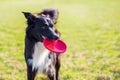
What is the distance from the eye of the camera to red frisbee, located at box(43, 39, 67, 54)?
852 cm

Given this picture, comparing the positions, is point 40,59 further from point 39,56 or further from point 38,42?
point 38,42

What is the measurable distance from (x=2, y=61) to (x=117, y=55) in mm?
4435

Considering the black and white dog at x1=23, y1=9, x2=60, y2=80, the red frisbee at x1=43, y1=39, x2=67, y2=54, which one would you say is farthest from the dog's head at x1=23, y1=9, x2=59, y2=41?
the red frisbee at x1=43, y1=39, x2=67, y2=54

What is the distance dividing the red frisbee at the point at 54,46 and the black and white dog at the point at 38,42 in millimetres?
136

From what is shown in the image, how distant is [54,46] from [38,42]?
0.39 metres

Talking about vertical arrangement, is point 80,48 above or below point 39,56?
below

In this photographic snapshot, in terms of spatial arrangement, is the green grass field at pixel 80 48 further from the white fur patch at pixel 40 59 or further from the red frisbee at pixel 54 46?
the red frisbee at pixel 54 46

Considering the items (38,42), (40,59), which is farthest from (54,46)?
(40,59)

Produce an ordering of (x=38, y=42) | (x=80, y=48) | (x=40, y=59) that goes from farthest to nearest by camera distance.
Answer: (x=80, y=48) → (x=40, y=59) → (x=38, y=42)

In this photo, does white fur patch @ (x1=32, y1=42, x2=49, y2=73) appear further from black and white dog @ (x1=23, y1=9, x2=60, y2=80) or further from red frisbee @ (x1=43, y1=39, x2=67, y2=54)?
red frisbee @ (x1=43, y1=39, x2=67, y2=54)

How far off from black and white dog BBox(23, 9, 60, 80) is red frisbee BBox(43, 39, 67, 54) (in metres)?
0.14

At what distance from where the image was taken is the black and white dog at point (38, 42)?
881 cm

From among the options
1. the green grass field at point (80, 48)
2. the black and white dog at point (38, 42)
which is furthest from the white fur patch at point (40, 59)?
the green grass field at point (80, 48)

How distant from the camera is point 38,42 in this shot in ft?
29.3
